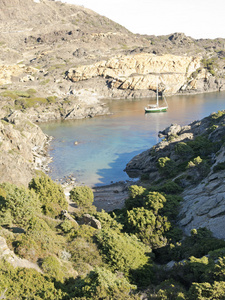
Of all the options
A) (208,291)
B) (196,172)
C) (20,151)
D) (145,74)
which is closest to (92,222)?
(208,291)

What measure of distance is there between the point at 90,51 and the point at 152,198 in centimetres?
17702

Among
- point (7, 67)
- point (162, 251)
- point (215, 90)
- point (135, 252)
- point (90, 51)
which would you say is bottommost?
point (162, 251)

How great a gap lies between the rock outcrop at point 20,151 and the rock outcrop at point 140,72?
89.6m

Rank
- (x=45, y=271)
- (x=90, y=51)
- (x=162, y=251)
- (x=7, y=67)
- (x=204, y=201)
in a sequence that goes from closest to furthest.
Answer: (x=45, y=271) → (x=162, y=251) → (x=204, y=201) → (x=7, y=67) → (x=90, y=51)

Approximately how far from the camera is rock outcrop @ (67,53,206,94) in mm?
164625

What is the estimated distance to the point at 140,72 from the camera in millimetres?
168750

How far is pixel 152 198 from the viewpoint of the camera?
29.2m

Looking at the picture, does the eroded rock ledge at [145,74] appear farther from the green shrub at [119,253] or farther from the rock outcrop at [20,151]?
the green shrub at [119,253]

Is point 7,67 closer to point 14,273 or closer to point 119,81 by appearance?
point 119,81

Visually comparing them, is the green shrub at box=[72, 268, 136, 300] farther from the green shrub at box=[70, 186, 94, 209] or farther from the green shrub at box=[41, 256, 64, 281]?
the green shrub at box=[70, 186, 94, 209]

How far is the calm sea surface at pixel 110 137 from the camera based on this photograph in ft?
197

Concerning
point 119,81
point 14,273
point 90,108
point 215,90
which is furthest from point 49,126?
point 215,90

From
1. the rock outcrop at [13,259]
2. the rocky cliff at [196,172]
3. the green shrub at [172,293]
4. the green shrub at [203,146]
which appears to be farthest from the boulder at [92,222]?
the green shrub at [203,146]

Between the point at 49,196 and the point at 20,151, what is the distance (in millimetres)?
29319
